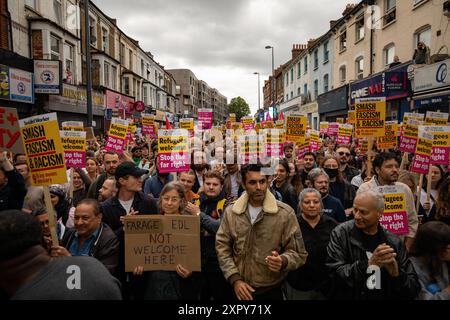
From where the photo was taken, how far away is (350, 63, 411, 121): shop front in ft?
49.3

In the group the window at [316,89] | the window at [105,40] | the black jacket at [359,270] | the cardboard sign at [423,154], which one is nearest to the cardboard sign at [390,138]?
the cardboard sign at [423,154]

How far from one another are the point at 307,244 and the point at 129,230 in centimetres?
172

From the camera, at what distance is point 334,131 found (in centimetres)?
1345

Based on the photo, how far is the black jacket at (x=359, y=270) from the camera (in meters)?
2.59

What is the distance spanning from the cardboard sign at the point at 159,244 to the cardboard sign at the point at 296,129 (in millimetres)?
5681

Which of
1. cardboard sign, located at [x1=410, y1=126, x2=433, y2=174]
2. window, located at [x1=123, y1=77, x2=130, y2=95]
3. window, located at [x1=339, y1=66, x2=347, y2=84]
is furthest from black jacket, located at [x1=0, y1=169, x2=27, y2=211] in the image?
window, located at [x1=123, y1=77, x2=130, y2=95]

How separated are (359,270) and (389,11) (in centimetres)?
1795

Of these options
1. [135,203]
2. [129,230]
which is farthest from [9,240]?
[135,203]

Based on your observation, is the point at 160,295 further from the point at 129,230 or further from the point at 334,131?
the point at 334,131

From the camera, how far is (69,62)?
64.8ft

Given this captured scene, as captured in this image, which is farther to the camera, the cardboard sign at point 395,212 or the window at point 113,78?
the window at point 113,78

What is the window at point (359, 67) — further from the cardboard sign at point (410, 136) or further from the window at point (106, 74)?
the window at point (106, 74)

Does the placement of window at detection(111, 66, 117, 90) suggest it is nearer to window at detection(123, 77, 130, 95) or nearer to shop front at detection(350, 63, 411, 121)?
window at detection(123, 77, 130, 95)

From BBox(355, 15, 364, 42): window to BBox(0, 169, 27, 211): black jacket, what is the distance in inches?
808
